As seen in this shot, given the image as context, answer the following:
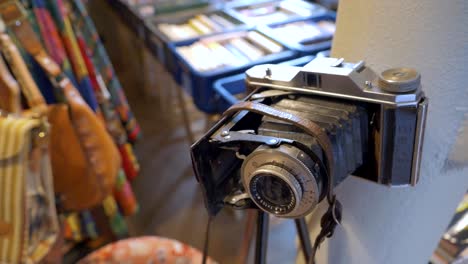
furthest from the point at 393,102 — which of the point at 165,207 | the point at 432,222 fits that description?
the point at 165,207

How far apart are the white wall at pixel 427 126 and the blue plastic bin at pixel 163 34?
895 millimetres

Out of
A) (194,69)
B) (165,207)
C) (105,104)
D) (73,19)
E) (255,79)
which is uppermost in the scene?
(255,79)

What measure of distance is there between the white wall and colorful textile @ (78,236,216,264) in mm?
384

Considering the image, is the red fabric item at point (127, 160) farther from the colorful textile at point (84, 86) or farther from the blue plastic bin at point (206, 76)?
the blue plastic bin at point (206, 76)

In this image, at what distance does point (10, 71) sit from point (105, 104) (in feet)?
1.05

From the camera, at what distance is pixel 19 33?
99 centimetres

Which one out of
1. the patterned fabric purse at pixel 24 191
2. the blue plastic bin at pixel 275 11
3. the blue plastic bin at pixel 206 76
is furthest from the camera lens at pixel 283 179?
the blue plastic bin at pixel 275 11

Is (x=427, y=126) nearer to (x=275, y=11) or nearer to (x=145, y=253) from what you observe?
(x=145, y=253)

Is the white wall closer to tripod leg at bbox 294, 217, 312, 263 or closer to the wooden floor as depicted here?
tripod leg at bbox 294, 217, 312, 263

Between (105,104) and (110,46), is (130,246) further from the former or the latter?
(110,46)

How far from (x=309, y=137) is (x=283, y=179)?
56 mm

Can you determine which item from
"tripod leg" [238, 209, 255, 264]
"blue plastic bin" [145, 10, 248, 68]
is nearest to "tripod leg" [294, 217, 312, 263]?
"tripod leg" [238, 209, 255, 264]

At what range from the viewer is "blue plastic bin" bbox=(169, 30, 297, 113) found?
47.0 inches

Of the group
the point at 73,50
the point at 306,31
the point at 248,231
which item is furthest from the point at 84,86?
the point at 306,31
